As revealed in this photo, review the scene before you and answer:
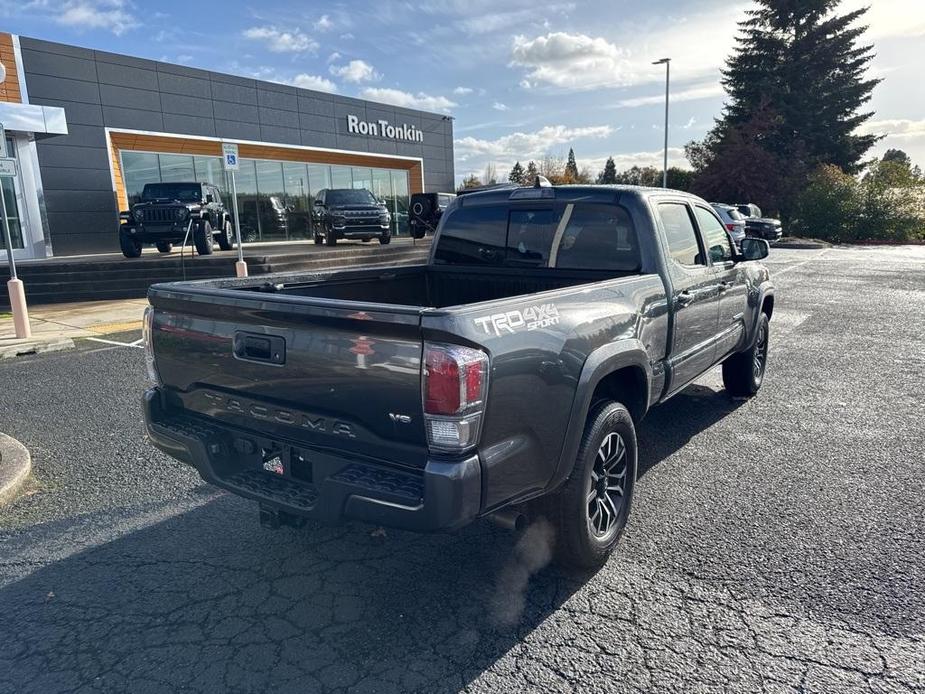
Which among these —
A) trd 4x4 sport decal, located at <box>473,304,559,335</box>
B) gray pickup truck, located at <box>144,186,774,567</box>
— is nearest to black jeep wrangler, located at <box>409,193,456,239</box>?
gray pickup truck, located at <box>144,186,774,567</box>

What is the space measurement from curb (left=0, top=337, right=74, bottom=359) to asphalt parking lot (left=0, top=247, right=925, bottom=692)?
439 centimetres

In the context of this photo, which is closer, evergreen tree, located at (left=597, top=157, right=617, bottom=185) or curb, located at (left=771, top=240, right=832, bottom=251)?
curb, located at (left=771, top=240, right=832, bottom=251)

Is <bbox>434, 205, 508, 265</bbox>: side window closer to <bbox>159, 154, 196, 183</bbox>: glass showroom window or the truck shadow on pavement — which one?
the truck shadow on pavement

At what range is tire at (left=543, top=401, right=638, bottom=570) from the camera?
9.73 feet

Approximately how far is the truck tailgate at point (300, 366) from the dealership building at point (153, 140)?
1878cm

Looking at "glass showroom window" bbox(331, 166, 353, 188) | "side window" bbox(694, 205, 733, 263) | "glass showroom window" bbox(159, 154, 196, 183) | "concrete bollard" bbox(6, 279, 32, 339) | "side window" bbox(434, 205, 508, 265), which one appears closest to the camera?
"side window" bbox(434, 205, 508, 265)

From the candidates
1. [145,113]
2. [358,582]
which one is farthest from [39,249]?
[358,582]

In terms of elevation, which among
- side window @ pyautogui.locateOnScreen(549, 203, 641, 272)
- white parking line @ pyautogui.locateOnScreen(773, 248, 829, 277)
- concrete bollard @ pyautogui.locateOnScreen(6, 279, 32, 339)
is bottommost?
white parking line @ pyautogui.locateOnScreen(773, 248, 829, 277)

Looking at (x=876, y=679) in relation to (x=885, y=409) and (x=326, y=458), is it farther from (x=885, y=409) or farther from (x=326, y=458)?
(x=885, y=409)

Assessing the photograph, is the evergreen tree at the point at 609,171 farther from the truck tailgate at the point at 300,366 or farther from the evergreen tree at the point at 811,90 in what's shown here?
the truck tailgate at the point at 300,366

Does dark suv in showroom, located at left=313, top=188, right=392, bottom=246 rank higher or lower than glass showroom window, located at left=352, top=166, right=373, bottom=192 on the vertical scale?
lower

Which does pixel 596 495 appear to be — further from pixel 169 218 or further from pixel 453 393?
pixel 169 218

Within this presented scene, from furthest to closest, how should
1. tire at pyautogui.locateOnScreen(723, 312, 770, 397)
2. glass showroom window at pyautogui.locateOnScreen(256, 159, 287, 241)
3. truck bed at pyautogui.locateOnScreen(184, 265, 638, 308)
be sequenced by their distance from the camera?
glass showroom window at pyautogui.locateOnScreen(256, 159, 287, 241), tire at pyautogui.locateOnScreen(723, 312, 770, 397), truck bed at pyautogui.locateOnScreen(184, 265, 638, 308)

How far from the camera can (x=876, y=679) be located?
7.97ft
